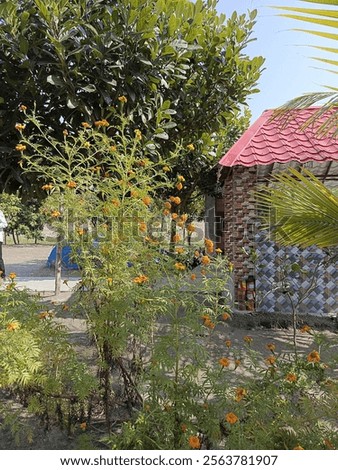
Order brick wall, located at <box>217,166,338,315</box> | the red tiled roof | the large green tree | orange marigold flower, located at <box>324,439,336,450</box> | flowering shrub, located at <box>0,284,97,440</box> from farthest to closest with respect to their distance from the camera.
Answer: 1. brick wall, located at <box>217,166,338,315</box>
2. the red tiled roof
3. the large green tree
4. flowering shrub, located at <box>0,284,97,440</box>
5. orange marigold flower, located at <box>324,439,336,450</box>

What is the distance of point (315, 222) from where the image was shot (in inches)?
96.6

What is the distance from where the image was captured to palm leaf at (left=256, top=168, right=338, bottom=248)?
2.34 m

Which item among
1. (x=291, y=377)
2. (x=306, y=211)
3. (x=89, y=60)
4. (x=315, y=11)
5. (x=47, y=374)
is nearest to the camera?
(x=315, y=11)

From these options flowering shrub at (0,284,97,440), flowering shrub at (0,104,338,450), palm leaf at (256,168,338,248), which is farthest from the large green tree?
flowering shrub at (0,284,97,440)

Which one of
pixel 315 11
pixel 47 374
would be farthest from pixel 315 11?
pixel 47 374

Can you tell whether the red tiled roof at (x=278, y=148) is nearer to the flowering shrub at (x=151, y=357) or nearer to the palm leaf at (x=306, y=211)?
the flowering shrub at (x=151, y=357)

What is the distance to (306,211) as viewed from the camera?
248 cm

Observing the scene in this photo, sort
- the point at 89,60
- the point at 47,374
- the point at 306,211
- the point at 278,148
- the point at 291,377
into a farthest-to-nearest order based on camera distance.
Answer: the point at 278,148, the point at 89,60, the point at 47,374, the point at 306,211, the point at 291,377

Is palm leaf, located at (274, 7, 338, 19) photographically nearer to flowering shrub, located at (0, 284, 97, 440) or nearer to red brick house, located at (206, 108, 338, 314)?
flowering shrub, located at (0, 284, 97, 440)

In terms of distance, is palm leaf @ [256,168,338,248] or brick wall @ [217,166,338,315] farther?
brick wall @ [217,166,338,315]

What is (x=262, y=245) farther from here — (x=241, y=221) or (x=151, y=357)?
(x=151, y=357)

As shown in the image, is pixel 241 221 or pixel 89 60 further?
pixel 241 221

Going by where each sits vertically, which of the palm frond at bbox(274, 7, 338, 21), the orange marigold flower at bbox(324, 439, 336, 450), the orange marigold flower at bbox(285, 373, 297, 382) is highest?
the palm frond at bbox(274, 7, 338, 21)
